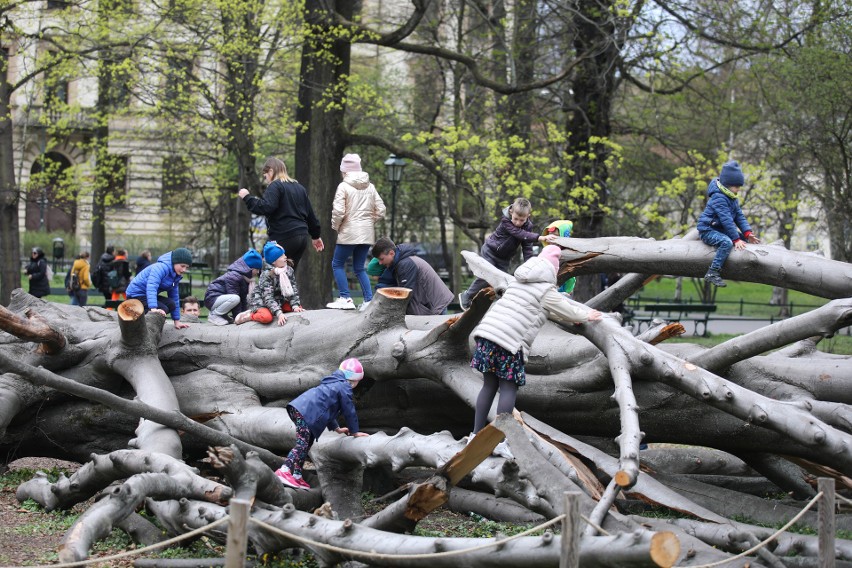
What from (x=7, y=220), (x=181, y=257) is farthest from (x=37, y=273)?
(x=181, y=257)

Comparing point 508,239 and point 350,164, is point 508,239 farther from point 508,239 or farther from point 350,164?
point 350,164

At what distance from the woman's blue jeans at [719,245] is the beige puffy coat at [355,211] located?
3919 millimetres

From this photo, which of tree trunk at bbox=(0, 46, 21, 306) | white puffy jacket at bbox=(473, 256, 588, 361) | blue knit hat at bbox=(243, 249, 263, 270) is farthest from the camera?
tree trunk at bbox=(0, 46, 21, 306)

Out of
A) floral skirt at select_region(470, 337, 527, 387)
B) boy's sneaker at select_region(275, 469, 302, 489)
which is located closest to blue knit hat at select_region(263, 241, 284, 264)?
boy's sneaker at select_region(275, 469, 302, 489)

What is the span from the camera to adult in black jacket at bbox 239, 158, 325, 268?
1124cm

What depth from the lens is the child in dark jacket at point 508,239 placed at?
1066 cm

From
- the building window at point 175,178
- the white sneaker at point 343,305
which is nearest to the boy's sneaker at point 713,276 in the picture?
the white sneaker at point 343,305

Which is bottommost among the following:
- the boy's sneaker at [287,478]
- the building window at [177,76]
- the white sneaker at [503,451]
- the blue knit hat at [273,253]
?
the boy's sneaker at [287,478]

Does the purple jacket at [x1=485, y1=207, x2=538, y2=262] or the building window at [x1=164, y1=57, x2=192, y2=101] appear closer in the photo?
the purple jacket at [x1=485, y1=207, x2=538, y2=262]

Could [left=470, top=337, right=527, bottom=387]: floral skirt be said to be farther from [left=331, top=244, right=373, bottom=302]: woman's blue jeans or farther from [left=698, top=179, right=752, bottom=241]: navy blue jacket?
[left=331, top=244, right=373, bottom=302]: woman's blue jeans

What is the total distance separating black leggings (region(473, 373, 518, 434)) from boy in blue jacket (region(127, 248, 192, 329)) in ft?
11.0

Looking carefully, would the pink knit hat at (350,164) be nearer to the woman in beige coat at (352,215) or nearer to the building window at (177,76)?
the woman in beige coat at (352,215)

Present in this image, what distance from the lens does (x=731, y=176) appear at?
9422 mm

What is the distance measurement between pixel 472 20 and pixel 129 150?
45.4ft
